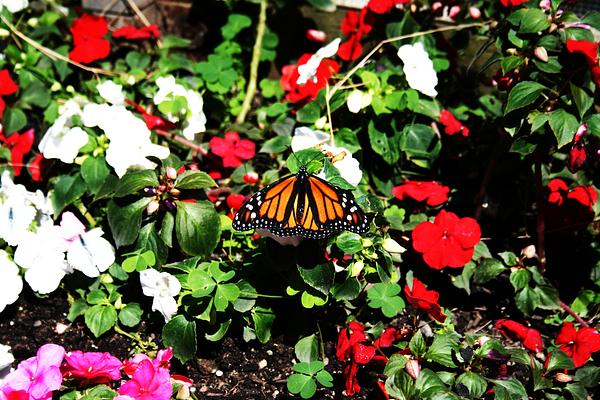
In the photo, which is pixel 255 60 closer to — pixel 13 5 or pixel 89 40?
pixel 89 40

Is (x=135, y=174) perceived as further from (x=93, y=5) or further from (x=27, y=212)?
(x=93, y=5)

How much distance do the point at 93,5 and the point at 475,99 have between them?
1986 mm

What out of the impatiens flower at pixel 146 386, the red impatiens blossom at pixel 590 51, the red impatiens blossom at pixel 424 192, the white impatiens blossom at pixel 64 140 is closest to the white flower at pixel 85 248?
the white impatiens blossom at pixel 64 140

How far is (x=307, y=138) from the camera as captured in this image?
2441 mm

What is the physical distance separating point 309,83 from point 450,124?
562 mm

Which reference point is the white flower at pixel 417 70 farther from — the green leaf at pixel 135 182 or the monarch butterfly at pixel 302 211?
the green leaf at pixel 135 182

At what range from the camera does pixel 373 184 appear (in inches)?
109

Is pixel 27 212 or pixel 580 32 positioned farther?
pixel 27 212

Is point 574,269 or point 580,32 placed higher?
point 580,32

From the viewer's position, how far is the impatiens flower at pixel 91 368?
196 cm

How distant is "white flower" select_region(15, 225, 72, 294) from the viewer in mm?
2344

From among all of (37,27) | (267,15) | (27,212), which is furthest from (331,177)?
(37,27)

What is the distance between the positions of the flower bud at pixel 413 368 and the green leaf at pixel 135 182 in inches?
38.6

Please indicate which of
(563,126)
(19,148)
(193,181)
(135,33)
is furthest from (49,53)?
(563,126)
